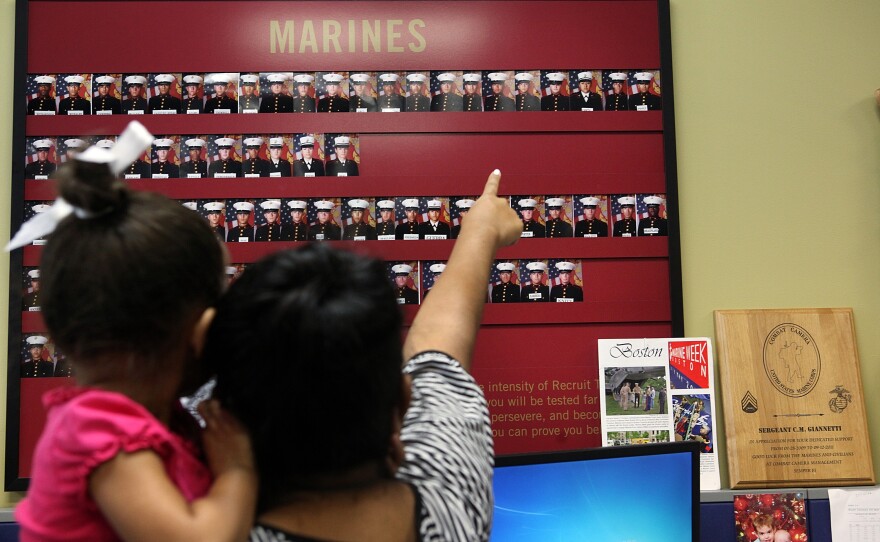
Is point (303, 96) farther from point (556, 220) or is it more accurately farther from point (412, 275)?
point (556, 220)

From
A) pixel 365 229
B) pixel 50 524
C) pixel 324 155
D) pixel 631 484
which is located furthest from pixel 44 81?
pixel 631 484

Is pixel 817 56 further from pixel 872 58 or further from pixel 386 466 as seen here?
pixel 386 466

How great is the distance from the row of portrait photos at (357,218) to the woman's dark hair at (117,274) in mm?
1071

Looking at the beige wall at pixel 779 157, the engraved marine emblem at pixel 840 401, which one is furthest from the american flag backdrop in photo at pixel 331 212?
the engraved marine emblem at pixel 840 401

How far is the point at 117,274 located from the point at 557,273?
1271 millimetres

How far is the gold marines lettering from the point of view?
1.83 m

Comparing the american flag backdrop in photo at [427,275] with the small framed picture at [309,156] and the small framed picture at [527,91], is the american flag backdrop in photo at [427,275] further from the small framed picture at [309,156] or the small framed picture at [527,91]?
the small framed picture at [527,91]

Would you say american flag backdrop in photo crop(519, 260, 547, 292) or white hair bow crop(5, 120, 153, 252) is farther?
american flag backdrop in photo crop(519, 260, 547, 292)

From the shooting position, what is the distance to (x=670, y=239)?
1817mm

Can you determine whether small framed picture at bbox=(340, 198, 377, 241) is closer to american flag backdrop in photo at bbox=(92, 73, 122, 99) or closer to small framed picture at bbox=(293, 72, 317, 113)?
small framed picture at bbox=(293, 72, 317, 113)

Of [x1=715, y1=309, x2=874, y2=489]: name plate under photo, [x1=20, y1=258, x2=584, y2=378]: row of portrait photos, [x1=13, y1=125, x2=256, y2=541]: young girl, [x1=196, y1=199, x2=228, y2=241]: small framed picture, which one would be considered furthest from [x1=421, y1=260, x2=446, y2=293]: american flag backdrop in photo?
[x1=13, y1=125, x2=256, y2=541]: young girl

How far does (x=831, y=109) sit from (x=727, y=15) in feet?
1.11

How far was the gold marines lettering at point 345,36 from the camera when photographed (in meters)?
1.83

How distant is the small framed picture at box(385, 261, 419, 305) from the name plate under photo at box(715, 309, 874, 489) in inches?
27.8
